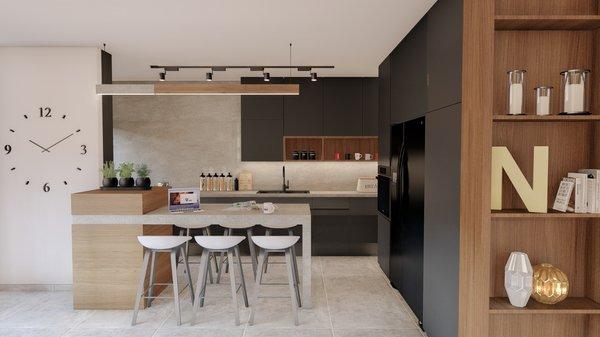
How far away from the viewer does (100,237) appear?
13.3ft

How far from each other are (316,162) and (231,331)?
3.71 meters

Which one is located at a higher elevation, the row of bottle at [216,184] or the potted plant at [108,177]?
the potted plant at [108,177]

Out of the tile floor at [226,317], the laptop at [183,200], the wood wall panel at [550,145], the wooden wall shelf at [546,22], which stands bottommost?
the tile floor at [226,317]

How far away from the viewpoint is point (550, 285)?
7.79ft

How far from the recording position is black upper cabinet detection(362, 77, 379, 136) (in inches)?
259

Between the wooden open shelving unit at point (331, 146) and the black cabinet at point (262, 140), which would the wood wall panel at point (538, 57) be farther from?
the black cabinet at point (262, 140)

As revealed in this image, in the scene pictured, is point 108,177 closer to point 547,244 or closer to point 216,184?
point 216,184

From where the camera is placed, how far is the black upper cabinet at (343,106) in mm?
6570

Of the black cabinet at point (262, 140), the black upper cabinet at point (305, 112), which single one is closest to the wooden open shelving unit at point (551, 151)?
the black upper cabinet at point (305, 112)

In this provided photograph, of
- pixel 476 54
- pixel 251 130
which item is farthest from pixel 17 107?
pixel 476 54

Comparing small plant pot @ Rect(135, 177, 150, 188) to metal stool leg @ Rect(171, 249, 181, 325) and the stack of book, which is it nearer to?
metal stool leg @ Rect(171, 249, 181, 325)

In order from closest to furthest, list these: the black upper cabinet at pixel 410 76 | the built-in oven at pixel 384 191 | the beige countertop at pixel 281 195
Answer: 1. the black upper cabinet at pixel 410 76
2. the built-in oven at pixel 384 191
3. the beige countertop at pixel 281 195

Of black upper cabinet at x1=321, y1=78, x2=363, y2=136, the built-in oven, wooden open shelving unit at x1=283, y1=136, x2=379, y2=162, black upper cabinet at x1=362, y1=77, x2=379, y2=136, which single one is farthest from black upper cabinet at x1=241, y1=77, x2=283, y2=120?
the built-in oven

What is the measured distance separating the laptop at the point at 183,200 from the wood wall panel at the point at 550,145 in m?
2.99
